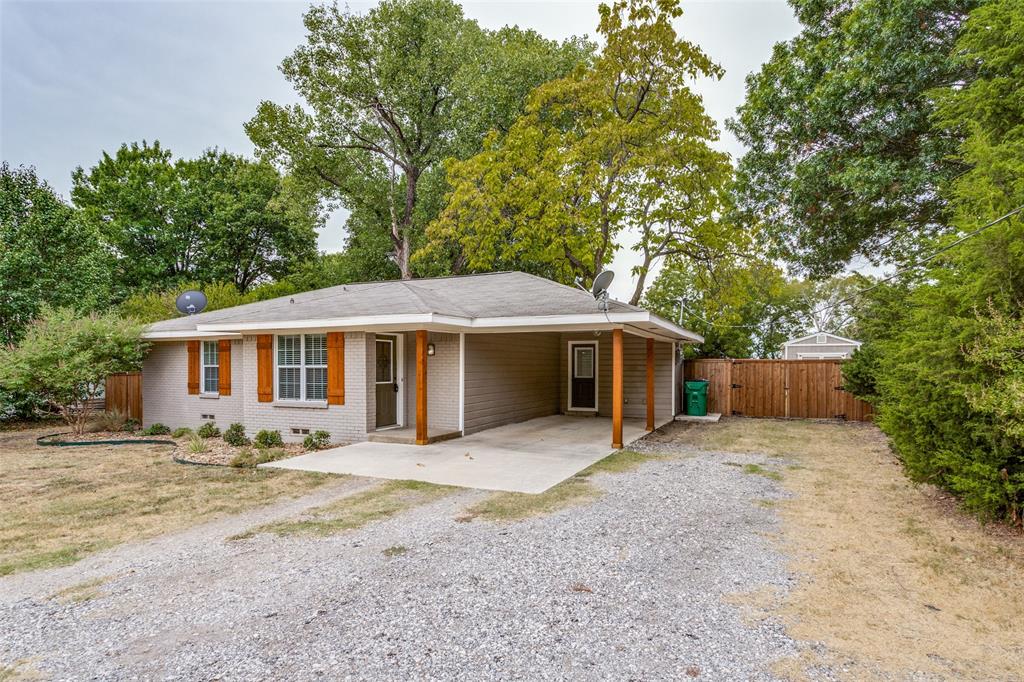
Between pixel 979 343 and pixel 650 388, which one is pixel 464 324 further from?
→ pixel 979 343

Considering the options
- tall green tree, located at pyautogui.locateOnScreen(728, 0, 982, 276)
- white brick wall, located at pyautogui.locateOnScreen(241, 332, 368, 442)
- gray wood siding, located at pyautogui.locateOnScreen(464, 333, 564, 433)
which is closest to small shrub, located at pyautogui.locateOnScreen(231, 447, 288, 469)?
white brick wall, located at pyautogui.locateOnScreen(241, 332, 368, 442)

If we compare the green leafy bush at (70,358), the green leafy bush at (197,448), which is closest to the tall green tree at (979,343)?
the green leafy bush at (197,448)

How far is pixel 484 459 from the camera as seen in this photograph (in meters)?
7.79

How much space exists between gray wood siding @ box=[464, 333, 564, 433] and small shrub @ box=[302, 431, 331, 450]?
2.50 m

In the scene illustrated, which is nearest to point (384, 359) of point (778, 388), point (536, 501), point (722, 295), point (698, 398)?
point (536, 501)

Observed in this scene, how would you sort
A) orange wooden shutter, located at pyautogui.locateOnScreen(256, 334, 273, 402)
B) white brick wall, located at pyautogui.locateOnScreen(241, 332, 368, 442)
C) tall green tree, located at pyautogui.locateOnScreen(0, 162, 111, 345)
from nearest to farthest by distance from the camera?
white brick wall, located at pyautogui.locateOnScreen(241, 332, 368, 442) → orange wooden shutter, located at pyautogui.locateOnScreen(256, 334, 273, 402) → tall green tree, located at pyautogui.locateOnScreen(0, 162, 111, 345)

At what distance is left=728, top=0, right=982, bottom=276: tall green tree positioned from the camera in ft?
31.3

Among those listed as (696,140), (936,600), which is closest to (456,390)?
(936,600)

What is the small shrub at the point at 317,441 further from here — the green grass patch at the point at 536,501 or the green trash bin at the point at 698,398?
the green trash bin at the point at 698,398

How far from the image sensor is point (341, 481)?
657 centimetres

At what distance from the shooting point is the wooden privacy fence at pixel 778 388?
13.5 metres

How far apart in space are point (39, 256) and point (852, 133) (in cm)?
1931

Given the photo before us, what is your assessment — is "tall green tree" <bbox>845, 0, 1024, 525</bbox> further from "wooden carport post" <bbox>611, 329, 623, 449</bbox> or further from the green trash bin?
the green trash bin

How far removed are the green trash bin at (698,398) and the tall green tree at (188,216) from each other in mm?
16109
